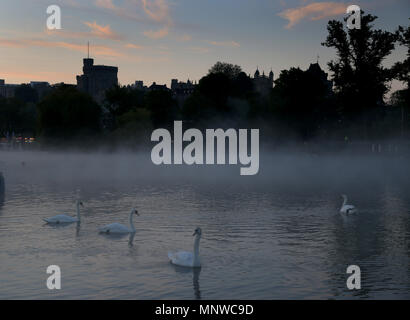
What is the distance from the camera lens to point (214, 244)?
1156 inches

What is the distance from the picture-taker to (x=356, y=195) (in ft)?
173

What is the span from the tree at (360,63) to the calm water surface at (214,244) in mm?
48368

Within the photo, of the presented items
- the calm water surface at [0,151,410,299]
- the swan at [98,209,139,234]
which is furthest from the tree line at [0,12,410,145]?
the swan at [98,209,139,234]

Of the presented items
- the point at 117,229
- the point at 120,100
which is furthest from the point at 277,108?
the point at 117,229

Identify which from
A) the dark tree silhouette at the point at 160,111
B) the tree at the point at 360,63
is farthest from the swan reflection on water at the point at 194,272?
the dark tree silhouette at the point at 160,111

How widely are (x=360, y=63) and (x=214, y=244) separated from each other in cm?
8057

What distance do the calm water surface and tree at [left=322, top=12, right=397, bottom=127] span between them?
48368 millimetres

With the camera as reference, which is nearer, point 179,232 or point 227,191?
point 179,232

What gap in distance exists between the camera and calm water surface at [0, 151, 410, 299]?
70.6 ft

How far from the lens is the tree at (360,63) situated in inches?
4018

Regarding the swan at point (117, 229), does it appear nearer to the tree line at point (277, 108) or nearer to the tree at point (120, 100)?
the tree line at point (277, 108)

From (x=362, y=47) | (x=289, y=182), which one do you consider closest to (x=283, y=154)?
(x=362, y=47)
